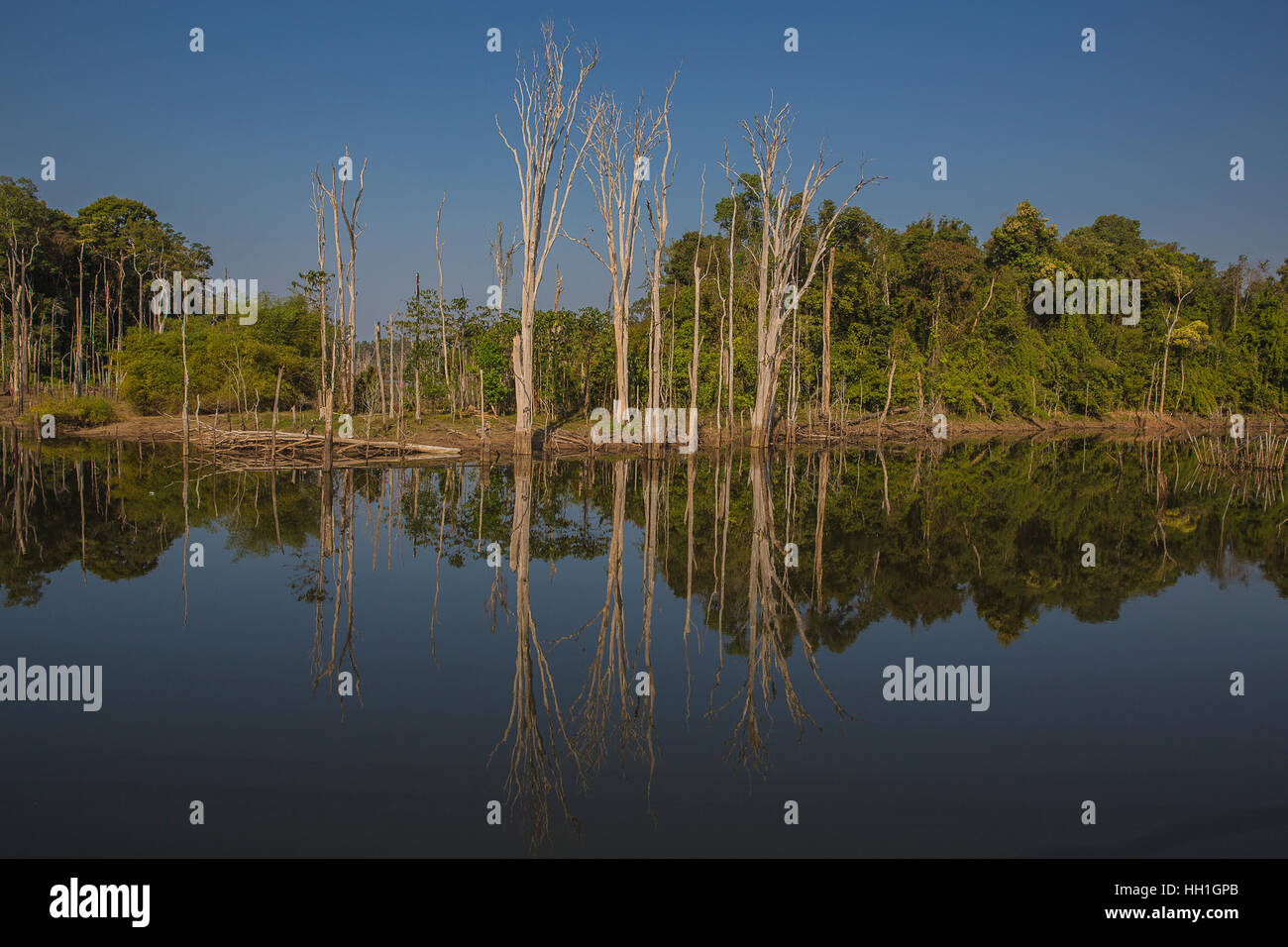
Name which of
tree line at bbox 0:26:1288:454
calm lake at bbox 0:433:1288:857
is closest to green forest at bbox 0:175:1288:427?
tree line at bbox 0:26:1288:454

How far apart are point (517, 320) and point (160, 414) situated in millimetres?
15351

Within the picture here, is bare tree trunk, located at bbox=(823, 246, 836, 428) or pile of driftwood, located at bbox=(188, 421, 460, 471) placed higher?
bare tree trunk, located at bbox=(823, 246, 836, 428)

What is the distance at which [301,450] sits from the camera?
79.4 feet

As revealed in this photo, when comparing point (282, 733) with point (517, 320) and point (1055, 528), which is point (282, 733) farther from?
point (517, 320)

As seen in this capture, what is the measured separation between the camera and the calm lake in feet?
16.1

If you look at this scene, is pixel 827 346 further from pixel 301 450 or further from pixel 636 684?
pixel 636 684

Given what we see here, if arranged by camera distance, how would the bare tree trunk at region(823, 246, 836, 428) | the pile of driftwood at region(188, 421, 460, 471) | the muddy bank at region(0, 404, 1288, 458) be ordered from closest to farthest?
the pile of driftwood at region(188, 421, 460, 471), the muddy bank at region(0, 404, 1288, 458), the bare tree trunk at region(823, 246, 836, 428)

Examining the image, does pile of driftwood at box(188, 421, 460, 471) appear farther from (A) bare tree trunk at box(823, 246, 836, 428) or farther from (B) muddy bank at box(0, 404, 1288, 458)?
(A) bare tree trunk at box(823, 246, 836, 428)

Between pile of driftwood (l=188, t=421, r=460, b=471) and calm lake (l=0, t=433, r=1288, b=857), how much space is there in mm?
7822

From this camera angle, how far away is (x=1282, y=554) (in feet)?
42.3

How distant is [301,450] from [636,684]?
1956 centimetres

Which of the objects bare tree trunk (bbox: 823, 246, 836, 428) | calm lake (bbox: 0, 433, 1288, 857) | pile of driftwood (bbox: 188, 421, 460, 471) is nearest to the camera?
calm lake (bbox: 0, 433, 1288, 857)

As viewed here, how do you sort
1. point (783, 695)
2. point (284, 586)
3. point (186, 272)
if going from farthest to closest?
point (186, 272)
point (284, 586)
point (783, 695)
